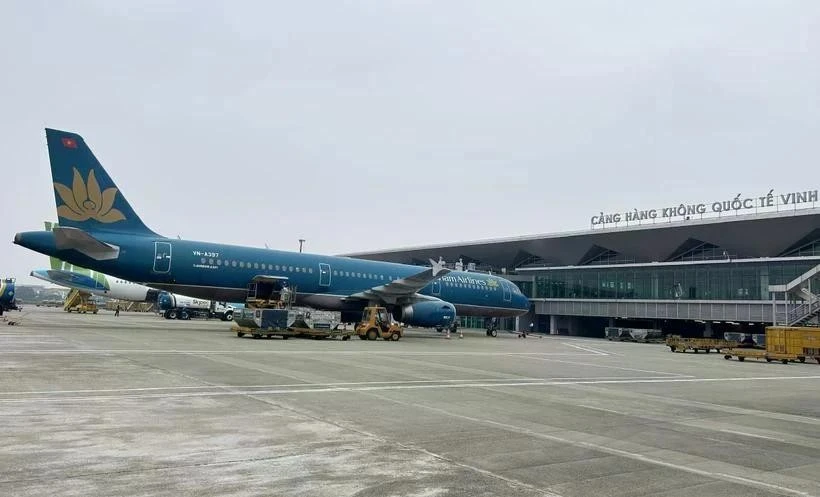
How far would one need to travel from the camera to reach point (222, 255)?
102 ft

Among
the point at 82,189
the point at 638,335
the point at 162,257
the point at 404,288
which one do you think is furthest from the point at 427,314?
the point at 638,335

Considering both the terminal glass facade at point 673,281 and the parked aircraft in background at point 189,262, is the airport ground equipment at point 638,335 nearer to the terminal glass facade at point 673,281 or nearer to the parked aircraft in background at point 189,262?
the terminal glass facade at point 673,281

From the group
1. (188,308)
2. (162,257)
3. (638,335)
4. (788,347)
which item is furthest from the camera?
(188,308)

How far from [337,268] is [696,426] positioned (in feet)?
90.3

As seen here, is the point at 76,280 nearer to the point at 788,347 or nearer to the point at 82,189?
the point at 82,189

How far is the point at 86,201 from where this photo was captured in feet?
91.5

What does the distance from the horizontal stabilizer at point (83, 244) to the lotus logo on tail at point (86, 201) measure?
4.60ft

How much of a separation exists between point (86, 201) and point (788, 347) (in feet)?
108

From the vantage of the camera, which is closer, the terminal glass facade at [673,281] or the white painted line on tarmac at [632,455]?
the white painted line on tarmac at [632,455]

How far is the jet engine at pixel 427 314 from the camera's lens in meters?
35.4

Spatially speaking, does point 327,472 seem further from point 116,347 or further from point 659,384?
point 116,347

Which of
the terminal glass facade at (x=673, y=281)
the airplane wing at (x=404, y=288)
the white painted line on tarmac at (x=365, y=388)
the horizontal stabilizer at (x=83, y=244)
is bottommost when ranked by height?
the white painted line on tarmac at (x=365, y=388)

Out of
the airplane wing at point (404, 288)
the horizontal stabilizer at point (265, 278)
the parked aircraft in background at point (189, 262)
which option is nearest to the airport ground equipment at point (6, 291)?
the parked aircraft in background at point (189, 262)

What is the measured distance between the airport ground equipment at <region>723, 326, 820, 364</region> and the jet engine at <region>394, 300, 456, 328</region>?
14.3 meters
